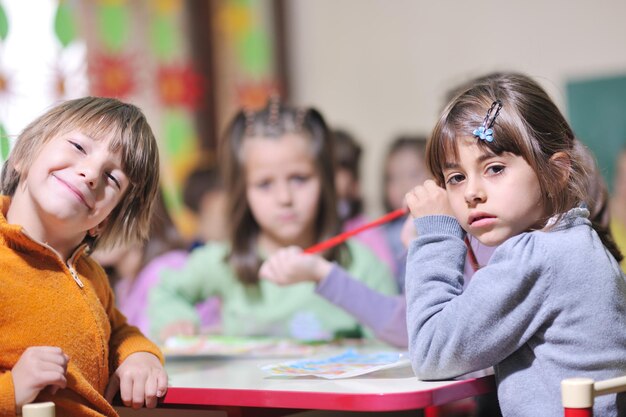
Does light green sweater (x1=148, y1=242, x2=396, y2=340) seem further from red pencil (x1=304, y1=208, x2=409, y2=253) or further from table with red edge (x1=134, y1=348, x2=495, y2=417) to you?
table with red edge (x1=134, y1=348, x2=495, y2=417)

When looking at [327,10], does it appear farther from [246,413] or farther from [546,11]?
[246,413]

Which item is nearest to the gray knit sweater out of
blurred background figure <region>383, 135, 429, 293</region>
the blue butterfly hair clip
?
the blue butterfly hair clip

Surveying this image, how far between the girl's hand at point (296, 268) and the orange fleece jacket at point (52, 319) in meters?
0.48

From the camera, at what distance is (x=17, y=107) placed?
8.55ft

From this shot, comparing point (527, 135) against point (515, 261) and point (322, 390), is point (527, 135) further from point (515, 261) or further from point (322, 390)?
point (322, 390)

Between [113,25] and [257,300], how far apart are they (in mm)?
1517

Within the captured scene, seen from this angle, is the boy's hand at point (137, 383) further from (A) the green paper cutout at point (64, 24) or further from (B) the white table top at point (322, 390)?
(A) the green paper cutout at point (64, 24)

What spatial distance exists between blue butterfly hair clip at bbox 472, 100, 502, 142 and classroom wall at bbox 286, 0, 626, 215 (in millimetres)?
2219

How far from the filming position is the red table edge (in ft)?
3.12

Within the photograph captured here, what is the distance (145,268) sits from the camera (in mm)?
2170

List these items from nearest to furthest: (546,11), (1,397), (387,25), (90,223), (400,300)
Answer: (1,397)
(90,223)
(400,300)
(546,11)
(387,25)

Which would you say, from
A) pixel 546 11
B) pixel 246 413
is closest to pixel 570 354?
pixel 246 413

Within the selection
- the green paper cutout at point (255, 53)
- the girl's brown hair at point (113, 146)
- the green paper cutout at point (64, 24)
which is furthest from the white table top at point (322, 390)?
the green paper cutout at point (255, 53)

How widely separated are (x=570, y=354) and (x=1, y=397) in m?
0.57
